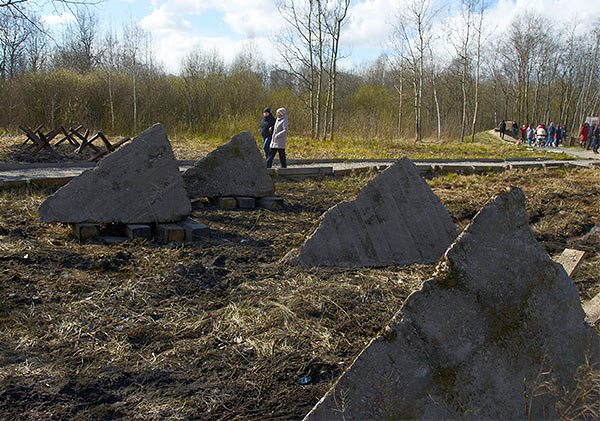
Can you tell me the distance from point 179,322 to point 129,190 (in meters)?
2.59

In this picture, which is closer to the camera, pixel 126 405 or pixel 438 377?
pixel 438 377

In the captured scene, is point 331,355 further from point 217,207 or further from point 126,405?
point 217,207

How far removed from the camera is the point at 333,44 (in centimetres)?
2597

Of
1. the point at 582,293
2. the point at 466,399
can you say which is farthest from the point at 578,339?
the point at 582,293

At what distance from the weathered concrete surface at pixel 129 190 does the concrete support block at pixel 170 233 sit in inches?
6.3

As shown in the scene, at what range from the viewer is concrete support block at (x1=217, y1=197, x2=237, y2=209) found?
738 cm

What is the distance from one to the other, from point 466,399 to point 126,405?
1669 mm

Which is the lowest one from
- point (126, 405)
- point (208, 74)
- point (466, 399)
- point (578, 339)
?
point (126, 405)

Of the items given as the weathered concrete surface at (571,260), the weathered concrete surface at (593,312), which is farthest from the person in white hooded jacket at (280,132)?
the weathered concrete surface at (593,312)

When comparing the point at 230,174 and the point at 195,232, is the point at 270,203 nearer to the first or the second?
the point at 230,174

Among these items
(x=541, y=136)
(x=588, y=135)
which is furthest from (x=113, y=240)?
(x=588, y=135)

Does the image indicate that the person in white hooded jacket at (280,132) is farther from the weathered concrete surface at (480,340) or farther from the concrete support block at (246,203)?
the weathered concrete surface at (480,340)

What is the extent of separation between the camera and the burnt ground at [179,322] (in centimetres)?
261

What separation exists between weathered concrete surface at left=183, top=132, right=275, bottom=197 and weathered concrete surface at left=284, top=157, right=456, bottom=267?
2927mm
